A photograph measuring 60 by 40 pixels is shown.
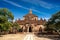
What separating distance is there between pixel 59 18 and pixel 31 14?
27.5 metres

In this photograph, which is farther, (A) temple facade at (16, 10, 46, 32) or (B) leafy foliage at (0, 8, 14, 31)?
(A) temple facade at (16, 10, 46, 32)

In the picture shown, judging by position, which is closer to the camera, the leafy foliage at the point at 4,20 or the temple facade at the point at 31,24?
the leafy foliage at the point at 4,20

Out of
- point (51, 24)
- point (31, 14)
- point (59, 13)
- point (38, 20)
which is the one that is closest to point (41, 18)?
point (38, 20)

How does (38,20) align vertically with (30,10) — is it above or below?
below

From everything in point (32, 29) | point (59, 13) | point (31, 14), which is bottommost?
point (32, 29)

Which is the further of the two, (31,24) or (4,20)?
(31,24)

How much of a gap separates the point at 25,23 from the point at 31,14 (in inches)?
241

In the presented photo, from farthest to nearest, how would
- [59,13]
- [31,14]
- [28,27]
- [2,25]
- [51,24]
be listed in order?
[31,14], [28,27], [51,24], [59,13], [2,25]

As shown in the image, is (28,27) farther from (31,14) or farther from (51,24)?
(51,24)

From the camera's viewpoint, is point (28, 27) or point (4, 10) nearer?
point (4, 10)

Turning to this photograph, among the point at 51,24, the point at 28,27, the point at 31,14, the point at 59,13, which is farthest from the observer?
the point at 31,14

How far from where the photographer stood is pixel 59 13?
2964 cm

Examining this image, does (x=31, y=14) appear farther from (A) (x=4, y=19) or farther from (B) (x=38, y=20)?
Result: (A) (x=4, y=19)

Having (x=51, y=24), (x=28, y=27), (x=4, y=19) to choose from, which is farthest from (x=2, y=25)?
(x=28, y=27)
